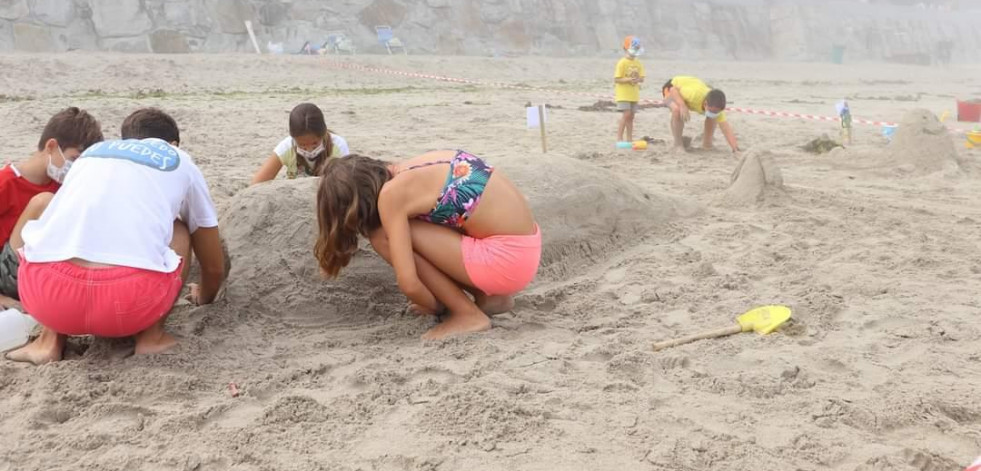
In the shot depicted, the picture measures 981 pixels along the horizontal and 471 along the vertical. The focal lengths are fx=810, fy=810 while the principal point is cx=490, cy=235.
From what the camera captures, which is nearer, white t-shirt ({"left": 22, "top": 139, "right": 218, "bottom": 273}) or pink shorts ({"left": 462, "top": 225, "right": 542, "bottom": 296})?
white t-shirt ({"left": 22, "top": 139, "right": 218, "bottom": 273})

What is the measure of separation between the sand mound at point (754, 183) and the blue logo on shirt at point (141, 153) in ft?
11.5

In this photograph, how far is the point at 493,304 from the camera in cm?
332

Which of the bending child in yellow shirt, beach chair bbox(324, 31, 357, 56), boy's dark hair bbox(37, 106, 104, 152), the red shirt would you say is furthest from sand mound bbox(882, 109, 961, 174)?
beach chair bbox(324, 31, 357, 56)

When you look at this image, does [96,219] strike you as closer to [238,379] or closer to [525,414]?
[238,379]

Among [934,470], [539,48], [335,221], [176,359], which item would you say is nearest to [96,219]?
[176,359]

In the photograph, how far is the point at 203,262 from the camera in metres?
3.09

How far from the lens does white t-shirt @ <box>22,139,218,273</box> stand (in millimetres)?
2514

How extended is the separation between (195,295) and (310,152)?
1155 millimetres

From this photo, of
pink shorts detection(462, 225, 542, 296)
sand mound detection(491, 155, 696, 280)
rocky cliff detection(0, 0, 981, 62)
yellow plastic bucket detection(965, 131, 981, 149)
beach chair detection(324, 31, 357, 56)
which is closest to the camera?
pink shorts detection(462, 225, 542, 296)

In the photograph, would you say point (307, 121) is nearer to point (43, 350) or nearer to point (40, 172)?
point (40, 172)

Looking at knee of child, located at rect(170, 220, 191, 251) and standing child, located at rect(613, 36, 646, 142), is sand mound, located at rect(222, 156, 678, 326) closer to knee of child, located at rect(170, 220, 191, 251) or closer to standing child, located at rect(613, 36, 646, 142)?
knee of child, located at rect(170, 220, 191, 251)

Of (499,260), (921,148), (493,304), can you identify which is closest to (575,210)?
(493,304)

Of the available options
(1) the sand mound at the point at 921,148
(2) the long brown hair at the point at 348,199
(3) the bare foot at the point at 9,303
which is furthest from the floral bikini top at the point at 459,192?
(1) the sand mound at the point at 921,148

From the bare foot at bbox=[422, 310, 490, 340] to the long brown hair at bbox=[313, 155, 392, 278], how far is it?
451 millimetres
